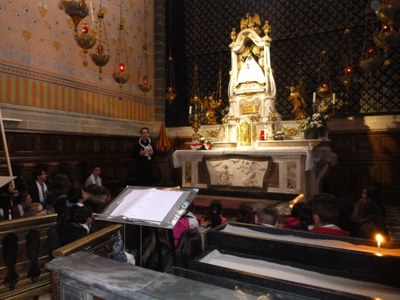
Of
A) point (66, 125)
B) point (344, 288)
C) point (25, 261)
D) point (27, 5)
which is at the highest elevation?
point (27, 5)

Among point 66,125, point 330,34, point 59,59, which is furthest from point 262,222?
point 330,34

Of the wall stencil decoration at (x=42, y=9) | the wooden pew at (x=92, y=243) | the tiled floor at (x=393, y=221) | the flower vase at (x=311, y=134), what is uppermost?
the wall stencil decoration at (x=42, y=9)

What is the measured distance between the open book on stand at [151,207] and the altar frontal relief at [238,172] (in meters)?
5.13

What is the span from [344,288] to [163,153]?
9.30 m

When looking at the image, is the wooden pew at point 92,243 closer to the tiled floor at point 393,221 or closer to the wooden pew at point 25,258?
the wooden pew at point 25,258

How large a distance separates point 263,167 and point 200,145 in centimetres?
175

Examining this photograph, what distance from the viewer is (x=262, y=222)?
2.76 m

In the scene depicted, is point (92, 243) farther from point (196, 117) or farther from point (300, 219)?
point (196, 117)

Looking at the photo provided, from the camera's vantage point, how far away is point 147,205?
2.15 m

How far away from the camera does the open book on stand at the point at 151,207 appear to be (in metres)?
1.95

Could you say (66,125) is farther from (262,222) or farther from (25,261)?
(262,222)

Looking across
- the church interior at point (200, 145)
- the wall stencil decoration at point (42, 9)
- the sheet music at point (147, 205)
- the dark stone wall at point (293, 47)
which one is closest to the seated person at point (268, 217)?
the church interior at point (200, 145)

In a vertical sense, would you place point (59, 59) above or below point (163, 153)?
above

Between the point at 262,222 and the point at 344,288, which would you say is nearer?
the point at 344,288
